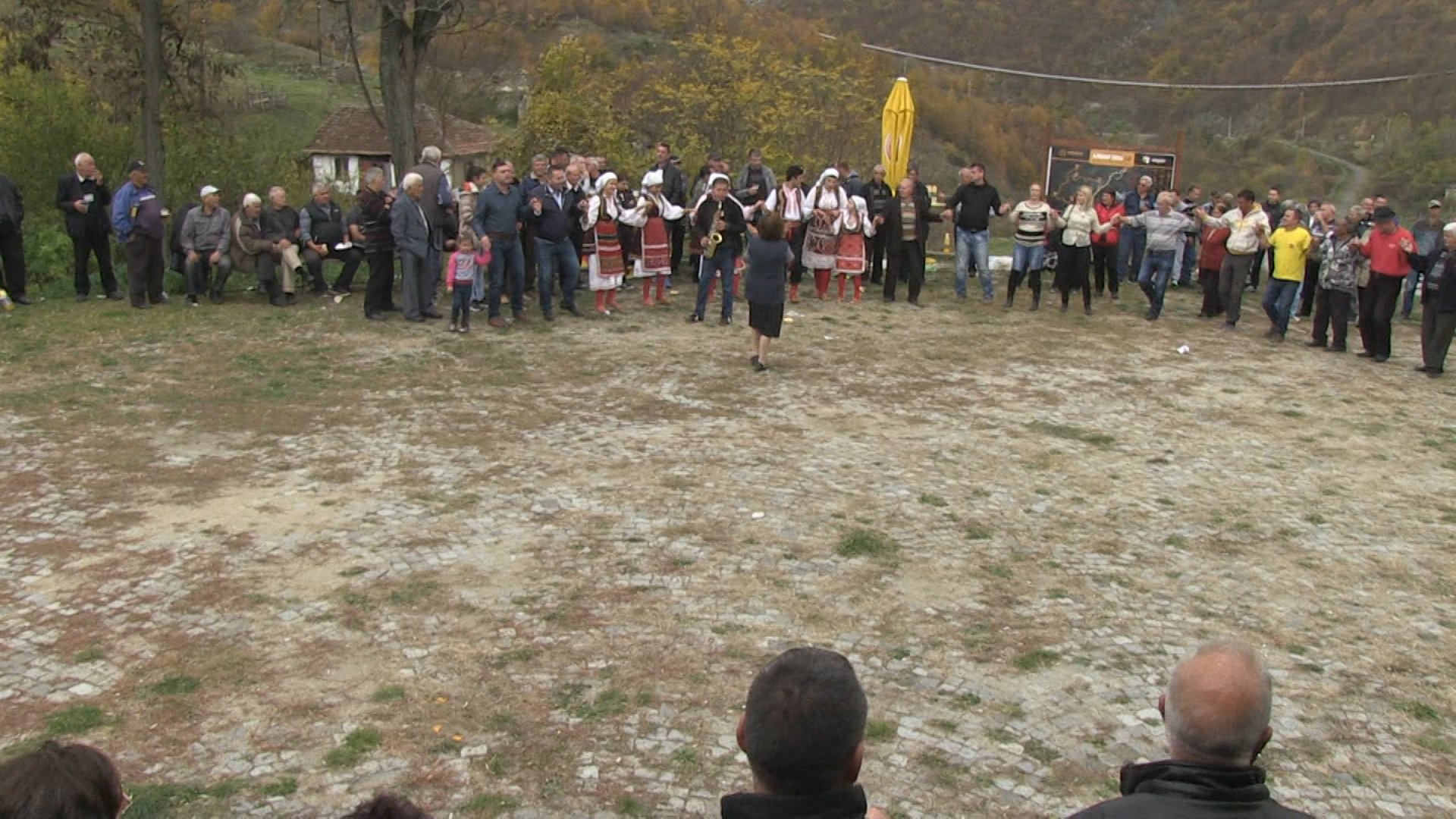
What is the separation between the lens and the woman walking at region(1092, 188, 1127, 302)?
54.1 feet

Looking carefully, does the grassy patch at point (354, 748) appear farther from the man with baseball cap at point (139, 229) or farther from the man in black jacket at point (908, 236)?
the man in black jacket at point (908, 236)

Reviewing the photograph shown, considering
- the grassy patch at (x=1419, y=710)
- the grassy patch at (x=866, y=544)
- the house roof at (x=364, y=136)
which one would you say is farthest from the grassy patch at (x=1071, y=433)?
the house roof at (x=364, y=136)

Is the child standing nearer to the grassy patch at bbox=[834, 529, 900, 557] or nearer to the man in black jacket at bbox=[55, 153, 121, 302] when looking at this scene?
the man in black jacket at bbox=[55, 153, 121, 302]

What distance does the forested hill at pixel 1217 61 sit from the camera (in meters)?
49.8

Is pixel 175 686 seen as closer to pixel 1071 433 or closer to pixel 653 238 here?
pixel 1071 433

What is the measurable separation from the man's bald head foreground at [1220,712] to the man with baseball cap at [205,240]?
13.7 metres

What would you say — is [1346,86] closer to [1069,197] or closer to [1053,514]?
[1069,197]

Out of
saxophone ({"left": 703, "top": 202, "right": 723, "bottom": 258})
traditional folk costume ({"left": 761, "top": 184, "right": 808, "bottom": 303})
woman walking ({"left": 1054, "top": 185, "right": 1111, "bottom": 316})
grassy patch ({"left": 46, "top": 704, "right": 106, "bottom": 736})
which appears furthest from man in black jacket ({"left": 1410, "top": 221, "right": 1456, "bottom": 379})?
grassy patch ({"left": 46, "top": 704, "right": 106, "bottom": 736})

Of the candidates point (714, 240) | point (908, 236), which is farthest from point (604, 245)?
point (908, 236)

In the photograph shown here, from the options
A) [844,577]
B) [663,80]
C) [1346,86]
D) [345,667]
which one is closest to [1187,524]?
[844,577]

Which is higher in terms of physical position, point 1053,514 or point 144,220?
point 144,220

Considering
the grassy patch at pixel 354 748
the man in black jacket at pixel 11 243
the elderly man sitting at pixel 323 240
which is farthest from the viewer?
the elderly man sitting at pixel 323 240

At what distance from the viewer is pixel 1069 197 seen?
21.4 metres

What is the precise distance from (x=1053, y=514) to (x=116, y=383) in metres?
7.81
